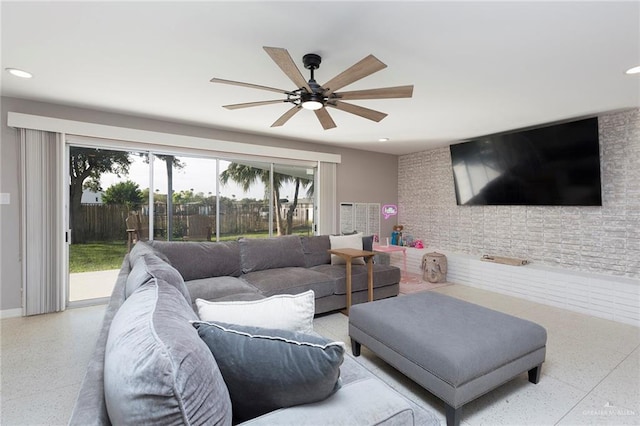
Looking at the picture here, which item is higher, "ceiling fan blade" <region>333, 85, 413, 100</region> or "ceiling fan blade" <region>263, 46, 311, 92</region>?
"ceiling fan blade" <region>263, 46, 311, 92</region>

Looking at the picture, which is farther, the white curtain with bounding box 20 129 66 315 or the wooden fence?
the wooden fence

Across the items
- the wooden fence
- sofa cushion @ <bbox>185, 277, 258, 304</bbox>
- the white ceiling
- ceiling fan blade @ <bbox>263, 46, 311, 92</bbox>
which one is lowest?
sofa cushion @ <bbox>185, 277, 258, 304</bbox>

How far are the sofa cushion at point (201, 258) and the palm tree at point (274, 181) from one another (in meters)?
1.54

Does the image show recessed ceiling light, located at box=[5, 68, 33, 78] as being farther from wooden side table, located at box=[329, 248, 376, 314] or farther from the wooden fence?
wooden side table, located at box=[329, 248, 376, 314]

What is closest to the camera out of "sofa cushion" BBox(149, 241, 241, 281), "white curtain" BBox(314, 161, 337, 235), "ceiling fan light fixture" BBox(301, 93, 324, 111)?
"ceiling fan light fixture" BBox(301, 93, 324, 111)

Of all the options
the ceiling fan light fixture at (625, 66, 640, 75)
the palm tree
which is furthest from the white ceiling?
the palm tree

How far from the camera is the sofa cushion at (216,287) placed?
104 inches

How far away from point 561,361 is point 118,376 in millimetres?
3048

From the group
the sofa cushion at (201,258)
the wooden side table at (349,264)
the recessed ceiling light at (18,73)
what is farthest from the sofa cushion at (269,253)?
the recessed ceiling light at (18,73)

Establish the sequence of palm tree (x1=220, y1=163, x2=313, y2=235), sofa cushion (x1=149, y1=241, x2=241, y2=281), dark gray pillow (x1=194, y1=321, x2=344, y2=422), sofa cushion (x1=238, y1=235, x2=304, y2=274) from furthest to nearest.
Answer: palm tree (x1=220, y1=163, x2=313, y2=235)
sofa cushion (x1=238, y1=235, x2=304, y2=274)
sofa cushion (x1=149, y1=241, x2=241, y2=281)
dark gray pillow (x1=194, y1=321, x2=344, y2=422)

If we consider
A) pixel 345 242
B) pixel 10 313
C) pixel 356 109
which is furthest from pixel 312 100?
pixel 10 313

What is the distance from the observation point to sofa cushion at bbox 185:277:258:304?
264 centimetres

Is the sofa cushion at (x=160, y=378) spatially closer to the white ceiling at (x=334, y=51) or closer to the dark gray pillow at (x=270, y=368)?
the dark gray pillow at (x=270, y=368)

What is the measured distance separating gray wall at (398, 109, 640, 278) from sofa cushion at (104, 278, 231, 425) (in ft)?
15.4
